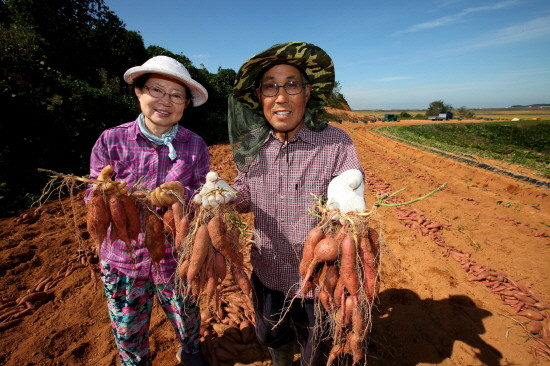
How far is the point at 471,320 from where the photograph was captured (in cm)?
311

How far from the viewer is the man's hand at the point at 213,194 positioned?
1.66m

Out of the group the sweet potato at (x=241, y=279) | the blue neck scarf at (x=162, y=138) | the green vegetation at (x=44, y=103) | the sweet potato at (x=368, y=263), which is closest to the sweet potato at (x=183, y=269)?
the sweet potato at (x=241, y=279)

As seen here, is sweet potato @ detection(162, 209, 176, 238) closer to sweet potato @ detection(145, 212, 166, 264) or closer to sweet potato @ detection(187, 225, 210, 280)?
sweet potato @ detection(145, 212, 166, 264)

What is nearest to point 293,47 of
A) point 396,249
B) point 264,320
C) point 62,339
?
point 264,320

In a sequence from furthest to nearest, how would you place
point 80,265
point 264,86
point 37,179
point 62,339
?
point 37,179, point 80,265, point 62,339, point 264,86

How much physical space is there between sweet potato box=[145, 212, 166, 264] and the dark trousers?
0.78 meters

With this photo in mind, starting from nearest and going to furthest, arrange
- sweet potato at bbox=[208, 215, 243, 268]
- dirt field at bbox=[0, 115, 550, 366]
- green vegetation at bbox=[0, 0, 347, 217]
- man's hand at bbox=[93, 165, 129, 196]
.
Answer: man's hand at bbox=[93, 165, 129, 196] → sweet potato at bbox=[208, 215, 243, 268] → dirt field at bbox=[0, 115, 550, 366] → green vegetation at bbox=[0, 0, 347, 217]

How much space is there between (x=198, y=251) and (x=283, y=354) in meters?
1.28

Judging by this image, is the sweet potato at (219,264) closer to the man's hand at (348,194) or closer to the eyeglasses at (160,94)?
the man's hand at (348,194)

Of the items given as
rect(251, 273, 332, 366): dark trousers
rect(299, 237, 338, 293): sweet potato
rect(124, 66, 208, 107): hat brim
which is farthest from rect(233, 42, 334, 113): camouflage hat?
rect(251, 273, 332, 366): dark trousers

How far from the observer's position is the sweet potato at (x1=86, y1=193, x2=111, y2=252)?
178cm

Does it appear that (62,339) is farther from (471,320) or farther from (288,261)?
(471,320)

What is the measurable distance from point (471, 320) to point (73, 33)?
18994 mm

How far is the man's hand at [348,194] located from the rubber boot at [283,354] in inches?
55.8
